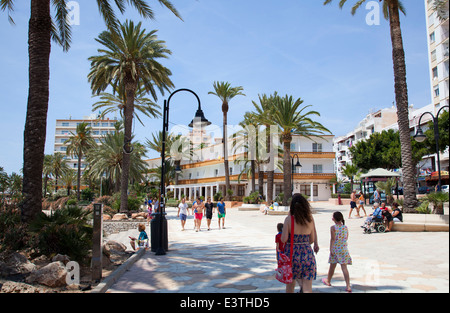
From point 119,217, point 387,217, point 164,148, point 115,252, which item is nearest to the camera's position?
point 115,252

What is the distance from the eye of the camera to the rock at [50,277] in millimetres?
6242

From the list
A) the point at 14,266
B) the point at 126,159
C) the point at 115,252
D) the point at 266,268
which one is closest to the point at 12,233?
the point at 14,266

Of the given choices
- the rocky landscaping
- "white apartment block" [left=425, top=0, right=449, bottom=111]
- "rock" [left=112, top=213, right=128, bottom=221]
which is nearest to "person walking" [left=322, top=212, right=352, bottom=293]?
the rocky landscaping

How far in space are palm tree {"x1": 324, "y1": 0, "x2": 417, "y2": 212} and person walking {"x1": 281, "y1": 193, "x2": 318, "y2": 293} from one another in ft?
38.7

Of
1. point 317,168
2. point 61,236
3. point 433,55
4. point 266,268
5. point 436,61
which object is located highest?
point 433,55

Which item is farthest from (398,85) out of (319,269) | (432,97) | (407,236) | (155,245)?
(432,97)

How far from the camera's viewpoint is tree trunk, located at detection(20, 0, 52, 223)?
9.49 m

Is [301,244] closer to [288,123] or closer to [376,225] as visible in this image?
[376,225]

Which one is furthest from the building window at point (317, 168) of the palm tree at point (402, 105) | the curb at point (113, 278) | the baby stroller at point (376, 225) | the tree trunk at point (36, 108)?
the tree trunk at point (36, 108)

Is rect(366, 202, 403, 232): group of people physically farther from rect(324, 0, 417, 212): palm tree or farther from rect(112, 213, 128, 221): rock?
rect(112, 213, 128, 221): rock

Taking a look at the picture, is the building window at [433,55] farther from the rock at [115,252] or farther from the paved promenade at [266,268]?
the rock at [115,252]

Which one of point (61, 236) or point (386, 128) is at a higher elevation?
point (386, 128)

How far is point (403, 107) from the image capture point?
1552 centimetres

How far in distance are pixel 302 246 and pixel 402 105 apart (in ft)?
43.1
